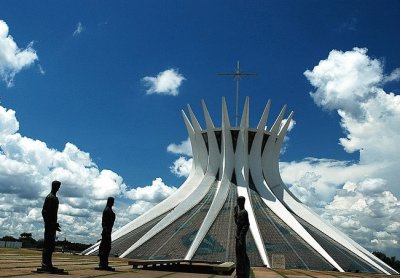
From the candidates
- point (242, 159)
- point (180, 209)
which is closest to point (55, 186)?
point (180, 209)

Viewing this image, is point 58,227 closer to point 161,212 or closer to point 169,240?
point 169,240

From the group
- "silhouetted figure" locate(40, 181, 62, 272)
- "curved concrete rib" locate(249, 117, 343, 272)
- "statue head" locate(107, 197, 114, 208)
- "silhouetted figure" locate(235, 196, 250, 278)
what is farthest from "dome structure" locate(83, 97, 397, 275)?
"silhouetted figure" locate(235, 196, 250, 278)

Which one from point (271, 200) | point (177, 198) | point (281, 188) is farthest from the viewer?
point (281, 188)

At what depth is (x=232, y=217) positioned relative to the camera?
107ft

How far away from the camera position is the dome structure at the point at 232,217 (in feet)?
92.5

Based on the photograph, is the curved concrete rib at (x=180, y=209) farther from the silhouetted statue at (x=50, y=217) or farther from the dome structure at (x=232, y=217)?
the silhouetted statue at (x=50, y=217)

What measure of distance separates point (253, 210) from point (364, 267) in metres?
8.91

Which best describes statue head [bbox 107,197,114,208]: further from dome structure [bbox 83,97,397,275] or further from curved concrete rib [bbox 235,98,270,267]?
curved concrete rib [bbox 235,98,270,267]

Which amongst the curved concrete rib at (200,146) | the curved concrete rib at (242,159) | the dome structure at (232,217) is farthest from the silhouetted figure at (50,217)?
the curved concrete rib at (200,146)

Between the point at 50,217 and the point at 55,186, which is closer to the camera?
the point at 50,217

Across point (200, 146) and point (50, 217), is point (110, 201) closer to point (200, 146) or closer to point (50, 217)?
point (50, 217)

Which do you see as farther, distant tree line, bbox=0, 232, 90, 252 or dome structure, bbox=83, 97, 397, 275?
distant tree line, bbox=0, 232, 90, 252

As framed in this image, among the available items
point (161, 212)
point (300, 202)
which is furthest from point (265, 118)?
point (161, 212)

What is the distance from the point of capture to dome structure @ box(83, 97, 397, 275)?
2820 centimetres
